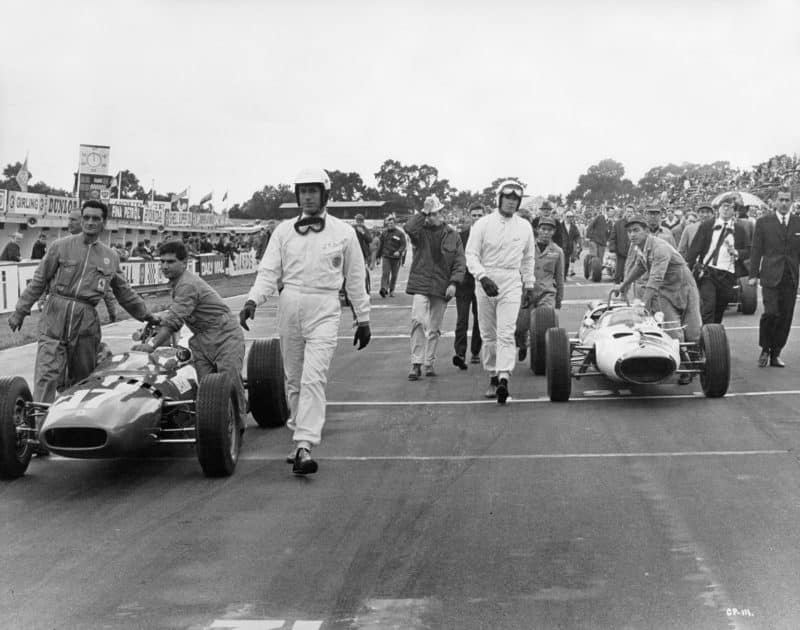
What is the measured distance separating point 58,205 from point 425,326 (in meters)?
37.9

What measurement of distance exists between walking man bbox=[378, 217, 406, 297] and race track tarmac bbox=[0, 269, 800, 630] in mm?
13614

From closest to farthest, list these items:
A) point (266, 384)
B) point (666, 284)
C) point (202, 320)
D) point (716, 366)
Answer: point (202, 320), point (266, 384), point (716, 366), point (666, 284)

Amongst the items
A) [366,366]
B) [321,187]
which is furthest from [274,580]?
[366,366]

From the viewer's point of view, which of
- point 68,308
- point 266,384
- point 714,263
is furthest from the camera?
point 714,263

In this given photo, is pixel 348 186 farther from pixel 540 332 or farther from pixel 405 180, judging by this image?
pixel 540 332

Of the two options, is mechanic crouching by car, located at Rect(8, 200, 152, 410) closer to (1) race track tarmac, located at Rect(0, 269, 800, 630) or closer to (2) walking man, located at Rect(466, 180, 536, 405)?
(1) race track tarmac, located at Rect(0, 269, 800, 630)

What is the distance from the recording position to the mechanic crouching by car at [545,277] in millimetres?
12375

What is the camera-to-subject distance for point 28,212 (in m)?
43.2

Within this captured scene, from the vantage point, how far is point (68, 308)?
26.7ft

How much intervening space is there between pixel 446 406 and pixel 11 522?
460cm

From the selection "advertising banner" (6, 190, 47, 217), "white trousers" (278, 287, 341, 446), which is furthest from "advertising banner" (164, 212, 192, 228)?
"white trousers" (278, 287, 341, 446)

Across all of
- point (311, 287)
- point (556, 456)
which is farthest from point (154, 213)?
point (556, 456)

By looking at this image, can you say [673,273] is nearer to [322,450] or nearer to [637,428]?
[637,428]

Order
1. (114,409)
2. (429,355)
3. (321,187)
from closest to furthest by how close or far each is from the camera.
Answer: (114,409) → (321,187) → (429,355)
